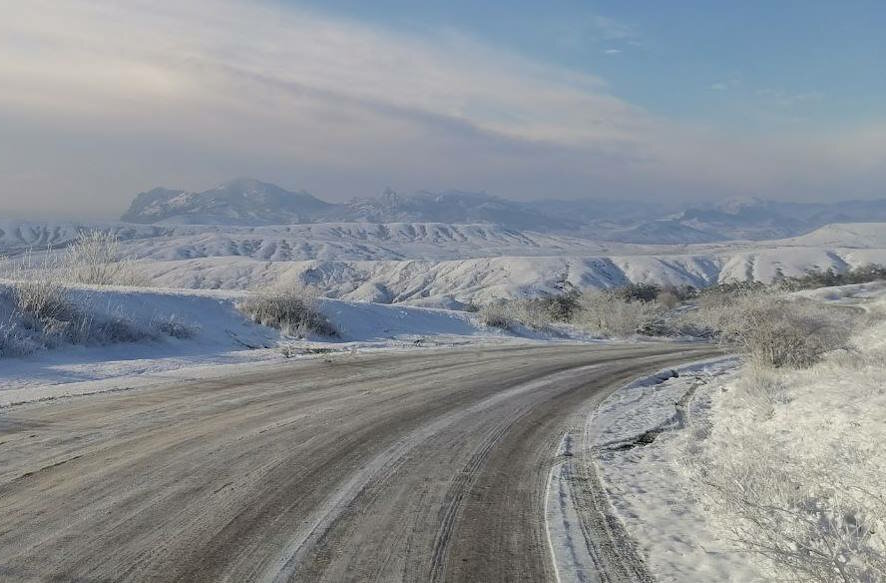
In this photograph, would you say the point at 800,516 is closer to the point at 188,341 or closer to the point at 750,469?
the point at 750,469

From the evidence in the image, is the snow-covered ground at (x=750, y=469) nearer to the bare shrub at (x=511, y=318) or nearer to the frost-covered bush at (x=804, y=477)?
the frost-covered bush at (x=804, y=477)

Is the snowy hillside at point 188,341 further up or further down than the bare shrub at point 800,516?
further down

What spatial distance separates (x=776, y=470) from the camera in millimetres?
6426

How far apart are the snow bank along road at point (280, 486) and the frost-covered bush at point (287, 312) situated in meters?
10.3

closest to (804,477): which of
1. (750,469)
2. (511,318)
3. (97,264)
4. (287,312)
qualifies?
(750,469)

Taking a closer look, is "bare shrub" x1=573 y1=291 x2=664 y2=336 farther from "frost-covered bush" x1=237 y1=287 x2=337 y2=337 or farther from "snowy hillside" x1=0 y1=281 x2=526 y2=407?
"frost-covered bush" x1=237 y1=287 x2=337 y2=337

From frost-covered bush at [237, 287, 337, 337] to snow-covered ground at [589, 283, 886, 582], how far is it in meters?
12.2

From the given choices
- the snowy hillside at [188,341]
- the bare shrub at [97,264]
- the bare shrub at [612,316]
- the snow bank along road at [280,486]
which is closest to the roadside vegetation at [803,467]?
the snow bank along road at [280,486]

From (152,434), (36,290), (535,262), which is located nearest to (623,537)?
(152,434)

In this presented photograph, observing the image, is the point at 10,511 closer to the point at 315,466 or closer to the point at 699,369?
the point at 315,466

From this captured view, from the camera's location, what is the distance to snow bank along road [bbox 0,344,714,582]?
14.8ft

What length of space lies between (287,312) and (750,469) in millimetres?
18232

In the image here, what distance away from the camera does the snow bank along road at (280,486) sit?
14.8ft

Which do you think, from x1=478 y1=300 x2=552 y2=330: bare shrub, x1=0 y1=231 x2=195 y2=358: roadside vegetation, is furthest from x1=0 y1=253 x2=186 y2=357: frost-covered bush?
x1=478 y1=300 x2=552 y2=330: bare shrub
